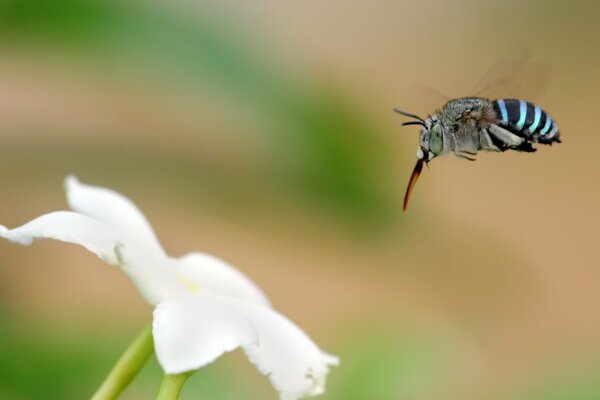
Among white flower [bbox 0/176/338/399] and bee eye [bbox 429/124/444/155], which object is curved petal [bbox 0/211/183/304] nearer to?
white flower [bbox 0/176/338/399]

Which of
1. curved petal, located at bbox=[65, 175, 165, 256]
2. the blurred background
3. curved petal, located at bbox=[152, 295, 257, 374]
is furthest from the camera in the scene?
the blurred background

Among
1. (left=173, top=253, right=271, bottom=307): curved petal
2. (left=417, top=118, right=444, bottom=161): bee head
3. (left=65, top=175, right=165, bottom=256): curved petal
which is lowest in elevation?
(left=173, top=253, right=271, bottom=307): curved petal

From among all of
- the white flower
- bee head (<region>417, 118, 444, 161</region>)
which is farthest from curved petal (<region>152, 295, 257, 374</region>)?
bee head (<region>417, 118, 444, 161</region>)

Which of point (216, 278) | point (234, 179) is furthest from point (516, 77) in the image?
point (234, 179)

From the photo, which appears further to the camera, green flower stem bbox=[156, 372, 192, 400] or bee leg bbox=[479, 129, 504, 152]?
bee leg bbox=[479, 129, 504, 152]

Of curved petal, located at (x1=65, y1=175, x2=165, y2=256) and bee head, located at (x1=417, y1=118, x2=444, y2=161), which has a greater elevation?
bee head, located at (x1=417, y1=118, x2=444, y2=161)

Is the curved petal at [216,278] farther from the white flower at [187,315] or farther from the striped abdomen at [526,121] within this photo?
the striped abdomen at [526,121]

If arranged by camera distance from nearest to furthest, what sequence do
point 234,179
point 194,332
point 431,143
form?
point 194,332, point 431,143, point 234,179

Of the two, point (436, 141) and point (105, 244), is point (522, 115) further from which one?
point (105, 244)
